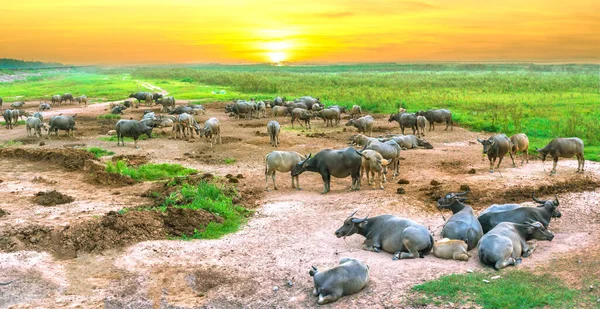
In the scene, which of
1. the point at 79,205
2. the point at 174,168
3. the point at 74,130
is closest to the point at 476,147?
the point at 174,168

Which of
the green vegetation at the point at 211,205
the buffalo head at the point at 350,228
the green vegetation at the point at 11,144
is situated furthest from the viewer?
the green vegetation at the point at 11,144

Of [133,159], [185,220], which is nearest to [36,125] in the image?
[133,159]

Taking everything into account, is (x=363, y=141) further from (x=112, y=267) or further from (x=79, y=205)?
(x=112, y=267)

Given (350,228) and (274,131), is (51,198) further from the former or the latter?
(274,131)

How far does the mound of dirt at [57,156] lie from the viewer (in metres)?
20.6

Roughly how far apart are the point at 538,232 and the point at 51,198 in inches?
523

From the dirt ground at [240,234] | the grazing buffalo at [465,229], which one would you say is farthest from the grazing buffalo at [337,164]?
the grazing buffalo at [465,229]

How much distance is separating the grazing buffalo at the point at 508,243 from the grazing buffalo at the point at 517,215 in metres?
0.48

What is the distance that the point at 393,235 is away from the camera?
10.7 m

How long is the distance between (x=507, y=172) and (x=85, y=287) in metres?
14.3

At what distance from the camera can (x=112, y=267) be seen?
10.5 metres

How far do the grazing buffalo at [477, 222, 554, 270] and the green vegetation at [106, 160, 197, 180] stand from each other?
40.4ft

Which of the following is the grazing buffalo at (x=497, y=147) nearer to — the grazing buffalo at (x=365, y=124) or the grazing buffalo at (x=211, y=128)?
the grazing buffalo at (x=365, y=124)

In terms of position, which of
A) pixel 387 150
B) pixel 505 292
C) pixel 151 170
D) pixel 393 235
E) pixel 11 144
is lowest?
pixel 11 144
